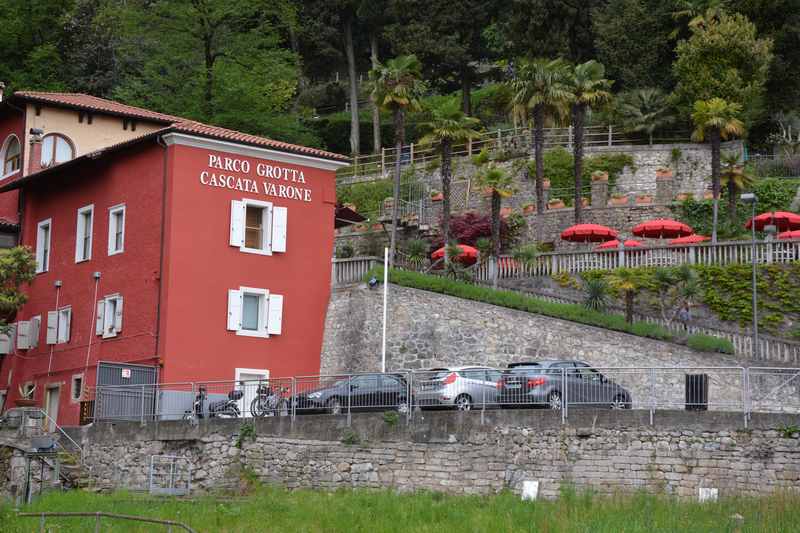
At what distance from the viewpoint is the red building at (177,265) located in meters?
39.0

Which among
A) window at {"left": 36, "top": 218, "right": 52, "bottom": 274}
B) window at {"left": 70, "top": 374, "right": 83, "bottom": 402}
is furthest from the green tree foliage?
window at {"left": 70, "top": 374, "right": 83, "bottom": 402}

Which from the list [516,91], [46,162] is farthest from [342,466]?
[516,91]

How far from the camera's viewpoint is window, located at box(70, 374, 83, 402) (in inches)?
1624

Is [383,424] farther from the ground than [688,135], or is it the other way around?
[688,135]

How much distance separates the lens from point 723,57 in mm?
59406

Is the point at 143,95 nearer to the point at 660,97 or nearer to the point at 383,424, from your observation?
the point at 660,97

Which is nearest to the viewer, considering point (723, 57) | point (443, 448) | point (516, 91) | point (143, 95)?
point (443, 448)

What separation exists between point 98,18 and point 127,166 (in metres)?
32.1

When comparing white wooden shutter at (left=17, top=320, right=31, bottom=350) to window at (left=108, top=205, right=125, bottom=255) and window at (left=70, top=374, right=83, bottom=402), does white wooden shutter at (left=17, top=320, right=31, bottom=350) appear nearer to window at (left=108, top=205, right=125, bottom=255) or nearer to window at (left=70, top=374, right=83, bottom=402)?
window at (left=70, top=374, right=83, bottom=402)

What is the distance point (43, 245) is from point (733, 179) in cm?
2520

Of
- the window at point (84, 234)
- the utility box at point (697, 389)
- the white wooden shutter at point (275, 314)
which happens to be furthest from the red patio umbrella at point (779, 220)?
the window at point (84, 234)

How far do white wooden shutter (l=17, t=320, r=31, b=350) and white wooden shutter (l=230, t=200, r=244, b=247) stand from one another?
907 cm

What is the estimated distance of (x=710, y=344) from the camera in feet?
128

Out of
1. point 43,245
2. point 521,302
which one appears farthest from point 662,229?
point 43,245
